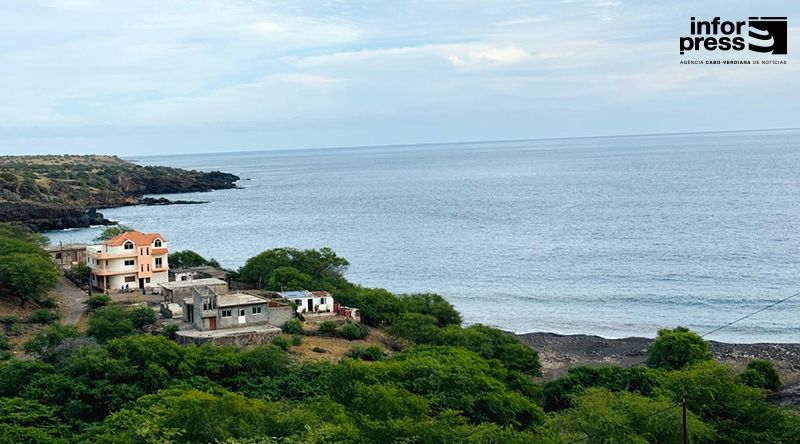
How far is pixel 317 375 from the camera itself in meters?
27.8

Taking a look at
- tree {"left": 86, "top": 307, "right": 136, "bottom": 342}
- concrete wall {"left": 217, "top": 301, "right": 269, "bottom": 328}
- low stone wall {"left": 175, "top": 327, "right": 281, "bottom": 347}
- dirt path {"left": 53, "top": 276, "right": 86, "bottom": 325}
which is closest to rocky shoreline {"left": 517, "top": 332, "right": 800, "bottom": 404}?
low stone wall {"left": 175, "top": 327, "right": 281, "bottom": 347}

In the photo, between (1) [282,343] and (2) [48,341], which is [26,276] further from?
(1) [282,343]

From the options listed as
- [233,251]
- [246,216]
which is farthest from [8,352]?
[246,216]

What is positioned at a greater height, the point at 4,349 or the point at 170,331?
the point at 170,331

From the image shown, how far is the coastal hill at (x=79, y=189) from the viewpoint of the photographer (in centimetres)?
9512

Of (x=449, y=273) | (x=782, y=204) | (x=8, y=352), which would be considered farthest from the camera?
(x=782, y=204)

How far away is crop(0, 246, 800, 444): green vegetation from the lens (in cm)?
2092

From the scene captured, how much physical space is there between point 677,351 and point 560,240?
43.9 meters

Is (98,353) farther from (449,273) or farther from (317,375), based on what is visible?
(449,273)

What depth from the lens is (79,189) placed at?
4783 inches

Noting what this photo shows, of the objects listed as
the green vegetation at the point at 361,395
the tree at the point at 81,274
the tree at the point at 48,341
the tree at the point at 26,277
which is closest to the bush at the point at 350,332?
the green vegetation at the point at 361,395

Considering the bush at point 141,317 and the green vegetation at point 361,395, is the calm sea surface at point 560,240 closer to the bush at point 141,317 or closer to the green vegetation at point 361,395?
the green vegetation at point 361,395

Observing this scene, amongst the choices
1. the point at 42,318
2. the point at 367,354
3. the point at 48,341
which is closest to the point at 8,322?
the point at 42,318

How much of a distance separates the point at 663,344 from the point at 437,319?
11136 millimetres
